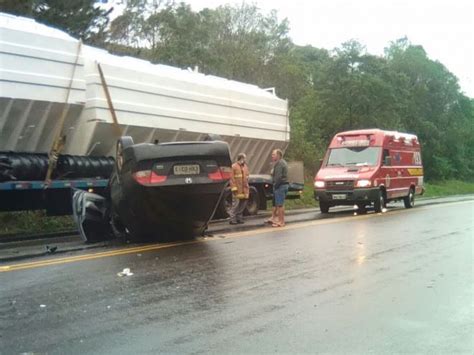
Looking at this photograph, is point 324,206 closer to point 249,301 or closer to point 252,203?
point 252,203

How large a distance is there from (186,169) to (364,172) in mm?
9137

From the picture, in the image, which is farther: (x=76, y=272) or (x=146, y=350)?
(x=76, y=272)

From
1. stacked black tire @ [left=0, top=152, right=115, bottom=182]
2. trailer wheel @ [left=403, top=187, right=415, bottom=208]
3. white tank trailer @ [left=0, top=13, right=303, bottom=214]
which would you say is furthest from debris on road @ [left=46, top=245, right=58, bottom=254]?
trailer wheel @ [left=403, top=187, right=415, bottom=208]

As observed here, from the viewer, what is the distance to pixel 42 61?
39.2 ft

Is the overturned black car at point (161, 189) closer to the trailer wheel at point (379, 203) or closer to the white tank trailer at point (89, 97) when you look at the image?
the white tank trailer at point (89, 97)

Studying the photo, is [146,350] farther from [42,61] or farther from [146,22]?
[146,22]

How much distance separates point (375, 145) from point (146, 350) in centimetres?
1492

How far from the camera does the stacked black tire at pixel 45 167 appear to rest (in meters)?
11.5

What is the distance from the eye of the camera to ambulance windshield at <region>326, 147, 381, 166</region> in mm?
17984

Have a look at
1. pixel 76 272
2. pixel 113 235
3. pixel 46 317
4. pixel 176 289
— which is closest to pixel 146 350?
pixel 46 317

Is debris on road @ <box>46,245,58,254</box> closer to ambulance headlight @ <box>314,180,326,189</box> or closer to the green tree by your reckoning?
ambulance headlight @ <box>314,180,326,189</box>

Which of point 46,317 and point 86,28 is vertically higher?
point 86,28

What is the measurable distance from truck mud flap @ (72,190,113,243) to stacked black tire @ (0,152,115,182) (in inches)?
66.5

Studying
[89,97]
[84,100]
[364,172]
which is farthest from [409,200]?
[84,100]
